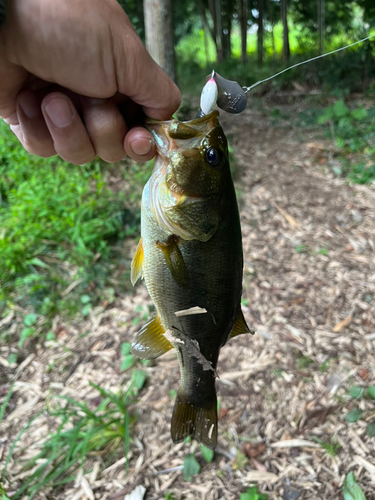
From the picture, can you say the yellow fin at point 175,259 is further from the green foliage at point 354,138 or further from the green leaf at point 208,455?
the green foliage at point 354,138

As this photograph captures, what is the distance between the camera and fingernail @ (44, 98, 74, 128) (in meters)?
1.43

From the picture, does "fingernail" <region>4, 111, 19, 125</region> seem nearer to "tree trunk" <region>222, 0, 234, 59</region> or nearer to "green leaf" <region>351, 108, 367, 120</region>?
"green leaf" <region>351, 108, 367, 120</region>

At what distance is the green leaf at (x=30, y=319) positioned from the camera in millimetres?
2958

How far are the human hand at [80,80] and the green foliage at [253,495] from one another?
6.62ft

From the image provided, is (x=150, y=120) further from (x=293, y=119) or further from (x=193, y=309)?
(x=293, y=119)

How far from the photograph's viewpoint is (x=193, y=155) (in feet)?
4.23

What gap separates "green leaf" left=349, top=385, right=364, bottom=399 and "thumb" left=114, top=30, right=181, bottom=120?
7.36 ft

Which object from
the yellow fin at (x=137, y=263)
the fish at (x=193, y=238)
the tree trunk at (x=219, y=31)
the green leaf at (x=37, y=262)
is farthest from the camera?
the tree trunk at (x=219, y=31)

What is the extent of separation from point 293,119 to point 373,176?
2480mm

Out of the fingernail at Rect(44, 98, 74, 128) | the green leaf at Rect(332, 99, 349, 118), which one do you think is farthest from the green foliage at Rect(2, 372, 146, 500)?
the green leaf at Rect(332, 99, 349, 118)

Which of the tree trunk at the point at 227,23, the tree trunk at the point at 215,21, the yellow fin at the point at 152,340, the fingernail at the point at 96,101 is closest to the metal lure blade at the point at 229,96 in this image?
the fingernail at the point at 96,101

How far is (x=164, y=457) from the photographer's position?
2.12 m

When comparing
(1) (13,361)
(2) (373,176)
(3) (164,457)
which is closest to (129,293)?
(1) (13,361)

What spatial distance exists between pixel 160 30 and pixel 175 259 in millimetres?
4272
